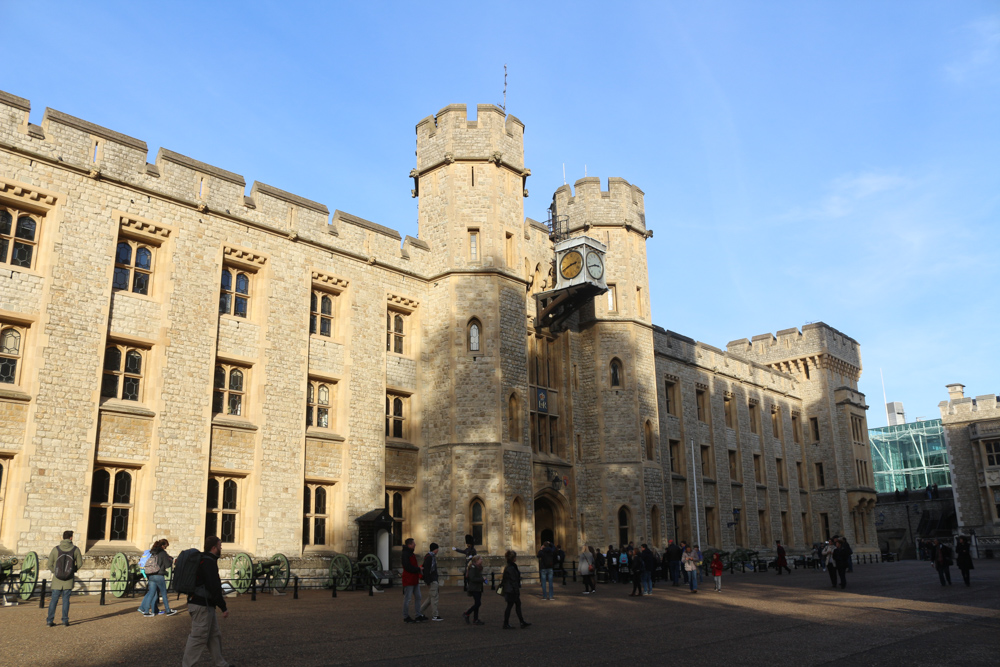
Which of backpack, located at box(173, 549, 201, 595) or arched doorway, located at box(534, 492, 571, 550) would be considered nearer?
backpack, located at box(173, 549, 201, 595)

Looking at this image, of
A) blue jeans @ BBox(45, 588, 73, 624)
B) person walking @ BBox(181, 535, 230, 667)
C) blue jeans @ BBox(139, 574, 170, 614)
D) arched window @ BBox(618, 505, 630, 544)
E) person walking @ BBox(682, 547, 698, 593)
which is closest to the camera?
person walking @ BBox(181, 535, 230, 667)

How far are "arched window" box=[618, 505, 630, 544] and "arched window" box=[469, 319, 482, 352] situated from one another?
872 cm

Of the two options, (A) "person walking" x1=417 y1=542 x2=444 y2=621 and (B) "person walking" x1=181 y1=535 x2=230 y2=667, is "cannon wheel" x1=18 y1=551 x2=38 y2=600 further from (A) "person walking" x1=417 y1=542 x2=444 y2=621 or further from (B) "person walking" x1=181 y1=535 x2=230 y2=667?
(B) "person walking" x1=181 y1=535 x2=230 y2=667

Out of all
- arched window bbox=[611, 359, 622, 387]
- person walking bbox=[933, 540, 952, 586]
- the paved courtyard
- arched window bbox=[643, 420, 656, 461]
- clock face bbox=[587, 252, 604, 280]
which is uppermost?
clock face bbox=[587, 252, 604, 280]

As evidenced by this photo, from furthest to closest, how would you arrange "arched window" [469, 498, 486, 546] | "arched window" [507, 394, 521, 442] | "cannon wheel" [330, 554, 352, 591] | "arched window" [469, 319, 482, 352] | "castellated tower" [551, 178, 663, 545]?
"castellated tower" [551, 178, 663, 545] → "arched window" [507, 394, 521, 442] → "arched window" [469, 319, 482, 352] → "arched window" [469, 498, 486, 546] → "cannon wheel" [330, 554, 352, 591]

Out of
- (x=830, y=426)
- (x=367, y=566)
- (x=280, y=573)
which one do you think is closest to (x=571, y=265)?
(x=367, y=566)

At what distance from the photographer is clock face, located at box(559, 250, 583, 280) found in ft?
93.1

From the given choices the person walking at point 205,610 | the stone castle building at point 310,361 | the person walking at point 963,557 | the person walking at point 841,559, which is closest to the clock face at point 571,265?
the stone castle building at point 310,361

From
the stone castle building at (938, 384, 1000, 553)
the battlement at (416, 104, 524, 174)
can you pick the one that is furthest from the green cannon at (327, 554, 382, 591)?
the stone castle building at (938, 384, 1000, 553)

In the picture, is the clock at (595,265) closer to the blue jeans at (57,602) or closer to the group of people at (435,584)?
the group of people at (435,584)

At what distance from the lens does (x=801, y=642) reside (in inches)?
441

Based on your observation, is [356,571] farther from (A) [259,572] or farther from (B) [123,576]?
(B) [123,576]

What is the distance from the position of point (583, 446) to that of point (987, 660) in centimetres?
2090

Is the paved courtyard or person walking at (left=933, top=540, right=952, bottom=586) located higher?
person walking at (left=933, top=540, right=952, bottom=586)
